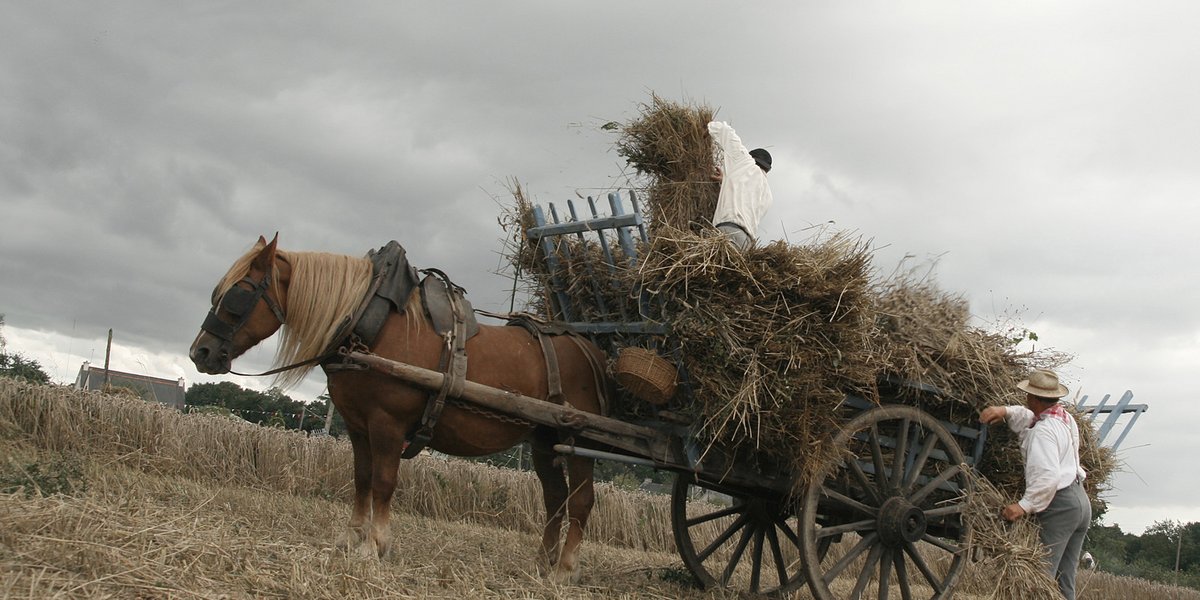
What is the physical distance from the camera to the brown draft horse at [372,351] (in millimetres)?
4918

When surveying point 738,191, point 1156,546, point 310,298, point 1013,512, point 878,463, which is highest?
point 738,191

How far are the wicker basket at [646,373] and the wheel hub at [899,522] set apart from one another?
1.75 m

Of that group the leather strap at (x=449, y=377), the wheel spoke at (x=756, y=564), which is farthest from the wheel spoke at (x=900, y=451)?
the leather strap at (x=449, y=377)

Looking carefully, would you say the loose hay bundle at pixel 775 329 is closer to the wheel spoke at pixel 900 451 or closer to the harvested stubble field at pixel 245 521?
the wheel spoke at pixel 900 451

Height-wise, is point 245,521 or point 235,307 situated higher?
point 235,307

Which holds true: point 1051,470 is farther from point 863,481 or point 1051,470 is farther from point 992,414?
point 863,481

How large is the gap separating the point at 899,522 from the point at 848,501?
36 centimetres

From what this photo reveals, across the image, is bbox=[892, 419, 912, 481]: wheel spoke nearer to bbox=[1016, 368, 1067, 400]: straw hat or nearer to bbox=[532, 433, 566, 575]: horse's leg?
bbox=[1016, 368, 1067, 400]: straw hat

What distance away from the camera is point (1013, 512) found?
216 inches

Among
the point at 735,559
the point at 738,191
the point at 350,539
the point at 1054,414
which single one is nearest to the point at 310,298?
the point at 350,539

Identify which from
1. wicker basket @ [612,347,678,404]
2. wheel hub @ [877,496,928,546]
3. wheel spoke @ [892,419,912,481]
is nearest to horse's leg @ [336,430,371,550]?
wicker basket @ [612,347,678,404]

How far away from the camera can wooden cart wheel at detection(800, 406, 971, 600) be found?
5547 millimetres

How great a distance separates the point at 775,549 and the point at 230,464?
5.37m

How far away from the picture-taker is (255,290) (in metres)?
4.94
